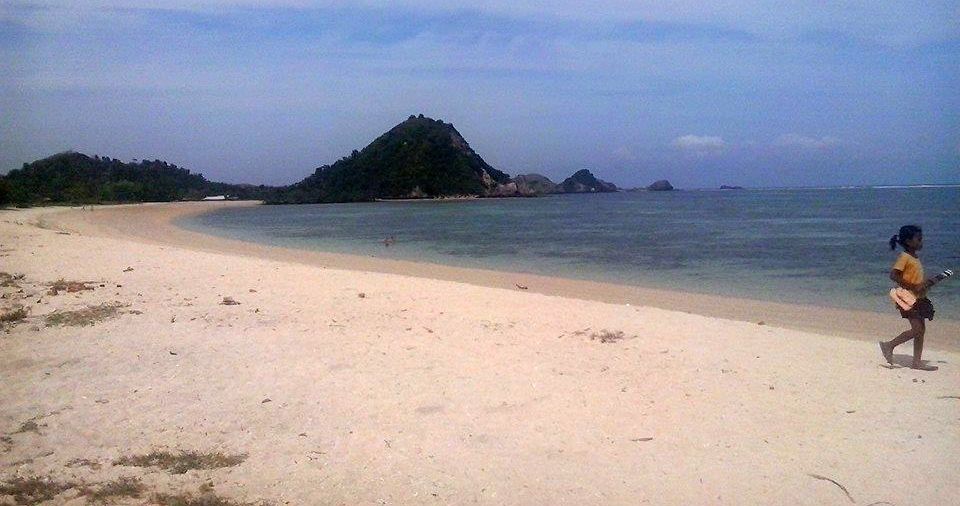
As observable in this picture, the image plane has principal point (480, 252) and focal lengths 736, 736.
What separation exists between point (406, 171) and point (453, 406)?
103070mm

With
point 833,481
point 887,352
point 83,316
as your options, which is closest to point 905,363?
point 887,352

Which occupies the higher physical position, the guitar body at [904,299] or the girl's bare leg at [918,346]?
the guitar body at [904,299]

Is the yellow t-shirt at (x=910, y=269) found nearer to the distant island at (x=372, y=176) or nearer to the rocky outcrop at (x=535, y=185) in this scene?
the distant island at (x=372, y=176)

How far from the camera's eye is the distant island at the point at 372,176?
88.8 m

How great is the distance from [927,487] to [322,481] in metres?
3.36

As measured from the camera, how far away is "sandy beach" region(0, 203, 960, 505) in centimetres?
403

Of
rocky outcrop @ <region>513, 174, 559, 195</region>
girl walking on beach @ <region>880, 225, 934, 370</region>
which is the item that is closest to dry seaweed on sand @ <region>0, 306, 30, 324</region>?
girl walking on beach @ <region>880, 225, 934, 370</region>

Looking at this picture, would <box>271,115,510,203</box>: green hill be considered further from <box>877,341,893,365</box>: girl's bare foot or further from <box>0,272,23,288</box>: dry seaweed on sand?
<box>877,341,893,365</box>: girl's bare foot

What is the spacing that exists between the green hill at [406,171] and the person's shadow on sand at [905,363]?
94987 mm

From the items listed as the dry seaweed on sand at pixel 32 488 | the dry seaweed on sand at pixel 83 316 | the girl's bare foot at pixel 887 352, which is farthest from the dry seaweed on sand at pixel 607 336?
the dry seaweed on sand at pixel 83 316

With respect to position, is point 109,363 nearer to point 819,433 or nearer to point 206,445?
point 206,445

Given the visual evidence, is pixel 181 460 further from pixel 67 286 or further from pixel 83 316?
pixel 67 286

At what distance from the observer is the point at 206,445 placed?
4.45m

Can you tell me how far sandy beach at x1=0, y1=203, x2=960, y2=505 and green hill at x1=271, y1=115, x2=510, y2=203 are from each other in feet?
305
